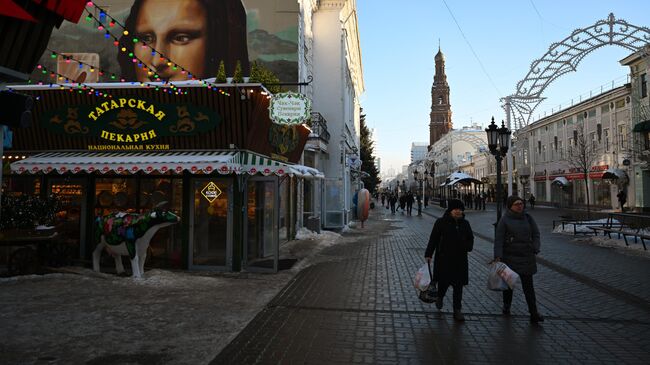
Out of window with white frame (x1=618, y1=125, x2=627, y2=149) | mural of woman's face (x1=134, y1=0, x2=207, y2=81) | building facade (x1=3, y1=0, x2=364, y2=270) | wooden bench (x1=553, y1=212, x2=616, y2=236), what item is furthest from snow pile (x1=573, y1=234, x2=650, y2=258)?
window with white frame (x1=618, y1=125, x2=627, y2=149)

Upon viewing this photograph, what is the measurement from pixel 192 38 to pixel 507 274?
641 inches

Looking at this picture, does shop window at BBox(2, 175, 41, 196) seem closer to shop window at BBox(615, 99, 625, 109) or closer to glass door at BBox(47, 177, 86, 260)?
glass door at BBox(47, 177, 86, 260)

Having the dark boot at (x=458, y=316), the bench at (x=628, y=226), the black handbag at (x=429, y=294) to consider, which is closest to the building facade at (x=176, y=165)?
the black handbag at (x=429, y=294)

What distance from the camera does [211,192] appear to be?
10.5m

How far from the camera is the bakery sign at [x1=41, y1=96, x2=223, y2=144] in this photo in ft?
34.7

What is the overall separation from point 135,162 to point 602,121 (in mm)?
41183

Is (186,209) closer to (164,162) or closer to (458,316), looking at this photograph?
(164,162)

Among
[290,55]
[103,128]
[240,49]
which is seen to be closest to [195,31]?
[240,49]

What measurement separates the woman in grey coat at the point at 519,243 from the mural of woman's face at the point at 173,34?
48.8 ft

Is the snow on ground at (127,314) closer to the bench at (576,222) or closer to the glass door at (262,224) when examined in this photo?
the glass door at (262,224)

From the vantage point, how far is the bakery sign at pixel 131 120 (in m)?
10.6

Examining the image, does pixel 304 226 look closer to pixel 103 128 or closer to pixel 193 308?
pixel 103 128

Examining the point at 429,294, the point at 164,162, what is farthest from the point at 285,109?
the point at 429,294

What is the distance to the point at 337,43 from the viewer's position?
22672mm
